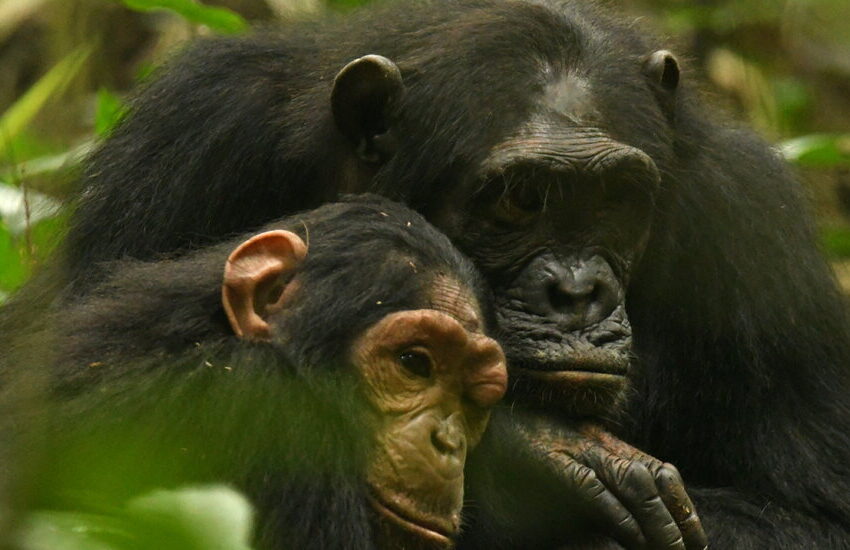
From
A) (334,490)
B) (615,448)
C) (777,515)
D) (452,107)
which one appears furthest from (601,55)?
(334,490)

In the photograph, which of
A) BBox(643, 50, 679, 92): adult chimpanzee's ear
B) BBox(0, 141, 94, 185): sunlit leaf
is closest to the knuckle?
BBox(643, 50, 679, 92): adult chimpanzee's ear

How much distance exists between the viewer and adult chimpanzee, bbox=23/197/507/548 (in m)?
3.70

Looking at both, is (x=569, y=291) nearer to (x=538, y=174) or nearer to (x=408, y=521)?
(x=538, y=174)

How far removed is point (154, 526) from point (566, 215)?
3.68m

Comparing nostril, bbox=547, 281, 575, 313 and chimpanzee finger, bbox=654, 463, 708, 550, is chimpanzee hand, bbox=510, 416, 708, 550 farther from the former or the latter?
nostril, bbox=547, 281, 575, 313

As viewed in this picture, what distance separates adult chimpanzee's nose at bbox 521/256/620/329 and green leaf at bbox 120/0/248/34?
7.96 feet

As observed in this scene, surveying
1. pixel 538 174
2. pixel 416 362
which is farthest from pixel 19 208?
pixel 416 362

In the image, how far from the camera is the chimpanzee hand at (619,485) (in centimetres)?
483

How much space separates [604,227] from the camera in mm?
5160

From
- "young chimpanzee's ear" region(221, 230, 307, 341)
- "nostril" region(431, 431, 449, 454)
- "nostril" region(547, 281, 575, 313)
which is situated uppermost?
"young chimpanzee's ear" region(221, 230, 307, 341)

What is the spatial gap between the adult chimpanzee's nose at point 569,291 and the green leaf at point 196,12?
2426mm

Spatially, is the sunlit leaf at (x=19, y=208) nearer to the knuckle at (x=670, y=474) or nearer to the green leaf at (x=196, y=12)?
the green leaf at (x=196, y=12)

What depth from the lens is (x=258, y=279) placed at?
13.5ft

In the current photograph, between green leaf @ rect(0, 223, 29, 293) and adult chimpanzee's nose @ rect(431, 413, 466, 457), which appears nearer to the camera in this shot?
adult chimpanzee's nose @ rect(431, 413, 466, 457)
